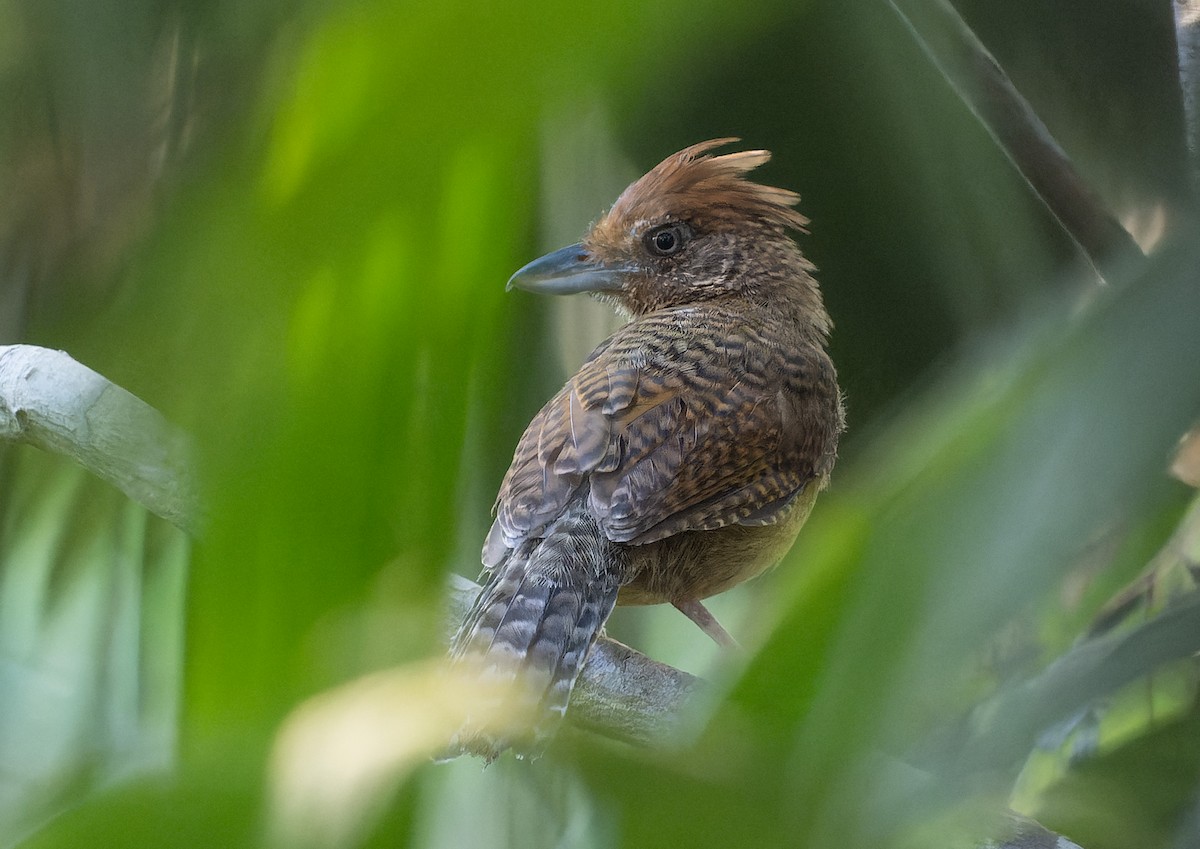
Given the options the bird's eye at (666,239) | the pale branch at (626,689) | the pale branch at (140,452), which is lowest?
the pale branch at (626,689)

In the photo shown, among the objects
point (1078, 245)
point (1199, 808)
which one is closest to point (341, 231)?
point (1199, 808)

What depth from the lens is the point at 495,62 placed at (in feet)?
1.69

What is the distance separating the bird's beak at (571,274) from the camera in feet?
10.7

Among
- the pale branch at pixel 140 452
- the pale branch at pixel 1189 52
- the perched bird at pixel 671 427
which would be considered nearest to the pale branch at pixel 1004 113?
the pale branch at pixel 1189 52

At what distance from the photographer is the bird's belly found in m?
2.80

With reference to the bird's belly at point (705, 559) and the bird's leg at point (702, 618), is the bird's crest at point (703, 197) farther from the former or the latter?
the bird's leg at point (702, 618)

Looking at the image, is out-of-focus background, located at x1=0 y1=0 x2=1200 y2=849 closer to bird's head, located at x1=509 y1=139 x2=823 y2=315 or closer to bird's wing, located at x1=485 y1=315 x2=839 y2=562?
bird's wing, located at x1=485 y1=315 x2=839 y2=562

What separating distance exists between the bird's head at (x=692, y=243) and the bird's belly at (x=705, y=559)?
0.82m

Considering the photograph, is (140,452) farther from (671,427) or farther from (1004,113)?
(1004,113)

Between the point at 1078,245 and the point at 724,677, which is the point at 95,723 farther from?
the point at 1078,245

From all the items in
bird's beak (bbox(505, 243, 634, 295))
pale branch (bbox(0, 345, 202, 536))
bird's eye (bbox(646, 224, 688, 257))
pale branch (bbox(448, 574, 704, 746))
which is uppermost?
bird's eye (bbox(646, 224, 688, 257))

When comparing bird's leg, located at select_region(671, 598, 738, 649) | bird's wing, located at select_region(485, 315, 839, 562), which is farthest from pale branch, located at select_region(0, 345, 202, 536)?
bird's leg, located at select_region(671, 598, 738, 649)

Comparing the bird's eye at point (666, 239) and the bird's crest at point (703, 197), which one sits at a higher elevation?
the bird's crest at point (703, 197)

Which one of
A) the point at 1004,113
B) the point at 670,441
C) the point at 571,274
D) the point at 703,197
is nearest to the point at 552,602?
the point at 670,441
